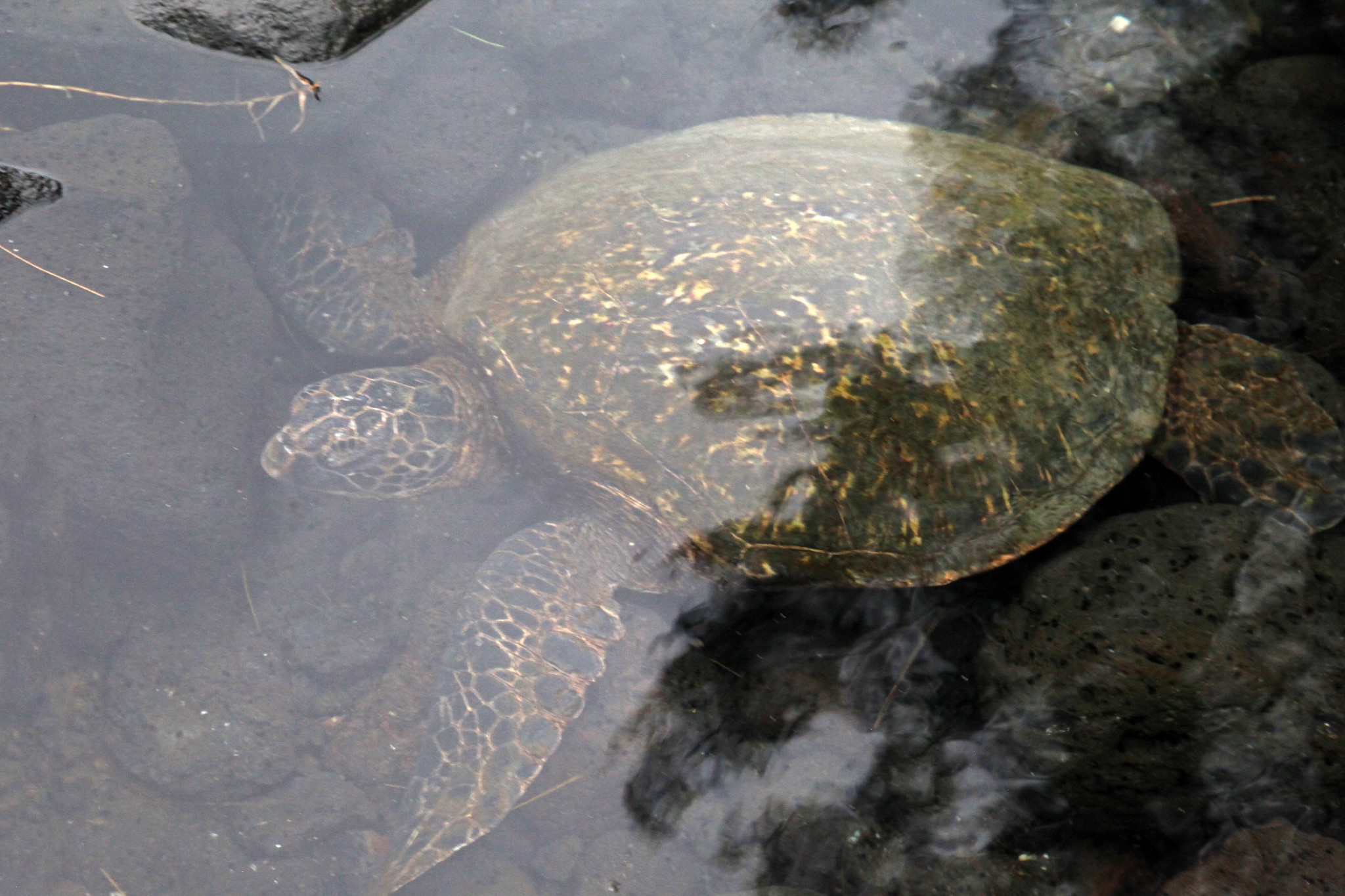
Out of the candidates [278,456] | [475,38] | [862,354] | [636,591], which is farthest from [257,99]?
[862,354]

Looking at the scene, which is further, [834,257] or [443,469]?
[443,469]

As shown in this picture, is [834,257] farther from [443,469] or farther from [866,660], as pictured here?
[443,469]

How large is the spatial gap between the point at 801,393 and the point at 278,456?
3012 millimetres

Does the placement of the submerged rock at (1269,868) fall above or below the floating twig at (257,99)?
below

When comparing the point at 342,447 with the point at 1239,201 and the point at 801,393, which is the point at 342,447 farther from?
the point at 1239,201

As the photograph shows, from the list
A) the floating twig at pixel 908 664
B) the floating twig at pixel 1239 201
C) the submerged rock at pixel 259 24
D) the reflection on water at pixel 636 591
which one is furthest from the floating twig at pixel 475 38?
the floating twig at pixel 908 664

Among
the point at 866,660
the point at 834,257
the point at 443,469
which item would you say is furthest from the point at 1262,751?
the point at 443,469

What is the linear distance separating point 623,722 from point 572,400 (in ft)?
5.45

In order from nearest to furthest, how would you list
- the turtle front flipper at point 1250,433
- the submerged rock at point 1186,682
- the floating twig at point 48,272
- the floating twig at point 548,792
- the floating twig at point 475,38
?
the submerged rock at point 1186,682 → the turtle front flipper at point 1250,433 → the floating twig at point 548,792 → the floating twig at point 48,272 → the floating twig at point 475,38

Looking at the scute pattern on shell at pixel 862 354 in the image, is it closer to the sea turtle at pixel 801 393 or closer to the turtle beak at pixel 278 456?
the sea turtle at pixel 801 393

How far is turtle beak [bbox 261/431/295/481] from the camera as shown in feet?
14.3

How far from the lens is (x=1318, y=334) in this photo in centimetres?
396

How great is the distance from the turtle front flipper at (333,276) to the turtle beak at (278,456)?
101 centimetres

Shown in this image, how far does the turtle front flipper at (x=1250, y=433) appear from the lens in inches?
138
